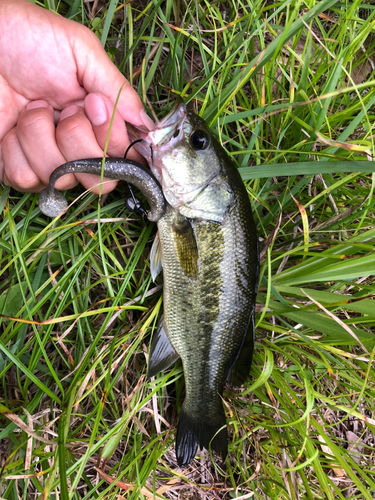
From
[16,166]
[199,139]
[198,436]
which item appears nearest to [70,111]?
[16,166]

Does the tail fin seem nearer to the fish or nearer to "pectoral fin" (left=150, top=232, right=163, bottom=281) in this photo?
the fish

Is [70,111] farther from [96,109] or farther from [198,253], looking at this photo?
[198,253]

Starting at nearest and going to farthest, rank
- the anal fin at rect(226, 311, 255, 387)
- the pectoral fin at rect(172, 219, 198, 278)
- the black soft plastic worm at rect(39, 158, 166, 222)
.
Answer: the black soft plastic worm at rect(39, 158, 166, 222) < the pectoral fin at rect(172, 219, 198, 278) < the anal fin at rect(226, 311, 255, 387)

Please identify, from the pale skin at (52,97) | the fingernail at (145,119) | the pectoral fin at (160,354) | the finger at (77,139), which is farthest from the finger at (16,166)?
the pectoral fin at (160,354)

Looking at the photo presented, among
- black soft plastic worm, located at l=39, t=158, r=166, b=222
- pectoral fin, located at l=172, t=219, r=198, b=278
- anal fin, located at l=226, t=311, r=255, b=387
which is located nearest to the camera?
black soft plastic worm, located at l=39, t=158, r=166, b=222

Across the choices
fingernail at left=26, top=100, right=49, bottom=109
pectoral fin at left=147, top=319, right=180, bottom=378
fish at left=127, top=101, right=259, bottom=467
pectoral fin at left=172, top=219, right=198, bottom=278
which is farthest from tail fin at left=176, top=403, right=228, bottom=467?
fingernail at left=26, top=100, right=49, bottom=109

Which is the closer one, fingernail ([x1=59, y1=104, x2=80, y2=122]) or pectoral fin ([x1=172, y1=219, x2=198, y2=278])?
pectoral fin ([x1=172, y1=219, x2=198, y2=278])
